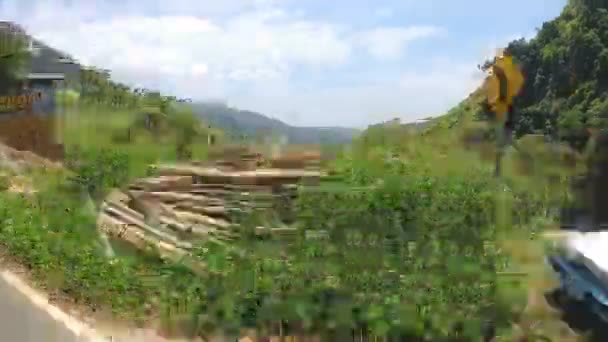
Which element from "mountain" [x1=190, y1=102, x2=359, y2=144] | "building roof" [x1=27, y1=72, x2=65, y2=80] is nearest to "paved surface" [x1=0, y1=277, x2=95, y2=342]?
"mountain" [x1=190, y1=102, x2=359, y2=144]

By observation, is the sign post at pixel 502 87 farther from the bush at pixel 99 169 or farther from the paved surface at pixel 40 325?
the bush at pixel 99 169

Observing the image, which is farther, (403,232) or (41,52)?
(41,52)

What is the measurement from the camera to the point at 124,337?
4.86 m

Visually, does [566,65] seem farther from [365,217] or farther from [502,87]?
[365,217]

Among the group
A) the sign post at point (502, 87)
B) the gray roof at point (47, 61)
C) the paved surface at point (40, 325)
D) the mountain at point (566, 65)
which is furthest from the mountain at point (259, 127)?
the gray roof at point (47, 61)

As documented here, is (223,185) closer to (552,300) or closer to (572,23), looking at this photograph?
(552,300)

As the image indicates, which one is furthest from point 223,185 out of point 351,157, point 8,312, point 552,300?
point 552,300

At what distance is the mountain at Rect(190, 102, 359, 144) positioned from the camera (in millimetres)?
7023

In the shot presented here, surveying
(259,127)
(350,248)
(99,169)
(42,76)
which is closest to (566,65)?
(259,127)

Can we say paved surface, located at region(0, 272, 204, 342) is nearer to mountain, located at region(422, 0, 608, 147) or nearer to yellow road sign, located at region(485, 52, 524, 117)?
yellow road sign, located at region(485, 52, 524, 117)

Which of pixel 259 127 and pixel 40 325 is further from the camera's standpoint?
pixel 259 127

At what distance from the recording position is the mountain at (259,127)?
277 inches

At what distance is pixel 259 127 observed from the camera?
25.5 feet

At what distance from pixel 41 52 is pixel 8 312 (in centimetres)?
1062
